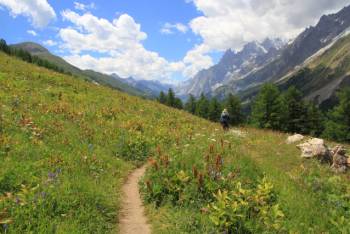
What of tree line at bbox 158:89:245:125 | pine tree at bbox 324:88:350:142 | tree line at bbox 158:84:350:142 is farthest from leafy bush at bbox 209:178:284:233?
tree line at bbox 158:89:245:125

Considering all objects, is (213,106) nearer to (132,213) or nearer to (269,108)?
(269,108)

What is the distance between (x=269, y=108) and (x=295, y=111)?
17.6 ft

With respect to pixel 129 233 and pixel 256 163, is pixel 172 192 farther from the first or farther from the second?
pixel 256 163

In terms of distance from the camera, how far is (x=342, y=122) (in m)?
56.4

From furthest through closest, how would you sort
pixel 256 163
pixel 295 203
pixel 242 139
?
1. pixel 242 139
2. pixel 256 163
3. pixel 295 203

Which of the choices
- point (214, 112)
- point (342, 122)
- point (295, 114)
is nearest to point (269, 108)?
point (295, 114)

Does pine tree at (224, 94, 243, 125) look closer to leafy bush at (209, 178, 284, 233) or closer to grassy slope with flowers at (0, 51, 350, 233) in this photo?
grassy slope with flowers at (0, 51, 350, 233)

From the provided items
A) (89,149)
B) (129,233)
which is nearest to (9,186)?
(129,233)

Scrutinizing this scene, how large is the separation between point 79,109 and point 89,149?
7314 mm

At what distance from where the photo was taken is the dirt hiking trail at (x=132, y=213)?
910 cm

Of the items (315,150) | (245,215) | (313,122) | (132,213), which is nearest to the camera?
(245,215)

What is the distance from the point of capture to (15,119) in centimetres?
1533

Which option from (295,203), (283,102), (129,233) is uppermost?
(283,102)

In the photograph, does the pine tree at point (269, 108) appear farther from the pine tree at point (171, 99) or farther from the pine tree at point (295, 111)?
the pine tree at point (171, 99)
